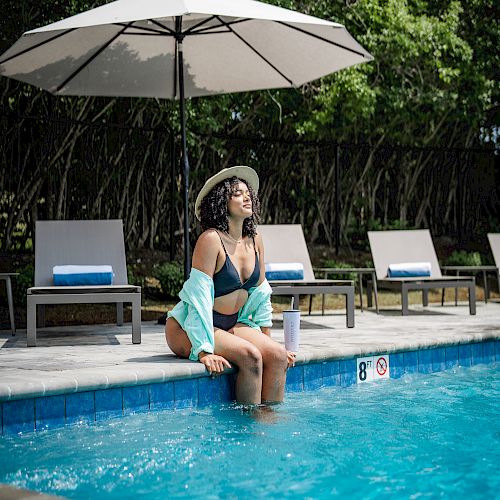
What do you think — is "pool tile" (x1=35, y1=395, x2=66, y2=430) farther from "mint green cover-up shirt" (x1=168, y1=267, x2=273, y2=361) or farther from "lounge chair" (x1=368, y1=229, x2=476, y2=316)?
"lounge chair" (x1=368, y1=229, x2=476, y2=316)

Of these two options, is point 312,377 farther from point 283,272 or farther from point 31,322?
point 283,272

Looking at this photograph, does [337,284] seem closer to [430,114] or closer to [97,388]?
[97,388]

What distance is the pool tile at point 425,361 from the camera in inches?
232

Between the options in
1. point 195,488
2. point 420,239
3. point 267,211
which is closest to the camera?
point 195,488

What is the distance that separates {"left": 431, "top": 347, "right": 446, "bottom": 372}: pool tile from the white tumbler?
4.45 ft

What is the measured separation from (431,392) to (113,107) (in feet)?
20.8

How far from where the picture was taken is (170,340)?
4.91m

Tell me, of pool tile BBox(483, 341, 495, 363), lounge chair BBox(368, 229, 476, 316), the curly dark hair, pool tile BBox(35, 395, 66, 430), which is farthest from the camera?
lounge chair BBox(368, 229, 476, 316)

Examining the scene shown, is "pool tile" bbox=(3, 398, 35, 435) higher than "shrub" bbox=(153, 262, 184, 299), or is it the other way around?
"shrub" bbox=(153, 262, 184, 299)

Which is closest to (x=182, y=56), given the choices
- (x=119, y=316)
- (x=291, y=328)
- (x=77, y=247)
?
(x=77, y=247)

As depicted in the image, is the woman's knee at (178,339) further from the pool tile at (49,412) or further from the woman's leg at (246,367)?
the pool tile at (49,412)

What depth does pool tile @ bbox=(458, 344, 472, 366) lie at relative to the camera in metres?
6.16

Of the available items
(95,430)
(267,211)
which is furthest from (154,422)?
(267,211)

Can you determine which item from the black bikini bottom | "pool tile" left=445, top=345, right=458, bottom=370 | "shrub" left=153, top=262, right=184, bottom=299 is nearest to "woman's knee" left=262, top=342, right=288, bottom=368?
the black bikini bottom
